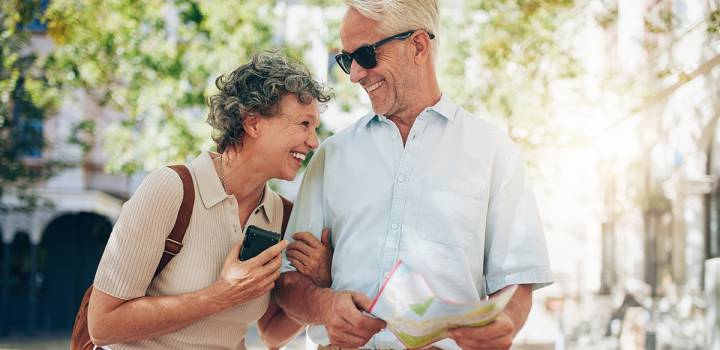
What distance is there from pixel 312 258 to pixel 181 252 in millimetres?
457

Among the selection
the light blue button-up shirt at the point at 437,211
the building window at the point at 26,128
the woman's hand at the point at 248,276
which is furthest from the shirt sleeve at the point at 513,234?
the building window at the point at 26,128

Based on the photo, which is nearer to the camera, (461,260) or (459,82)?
(461,260)

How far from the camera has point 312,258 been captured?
2.86 m

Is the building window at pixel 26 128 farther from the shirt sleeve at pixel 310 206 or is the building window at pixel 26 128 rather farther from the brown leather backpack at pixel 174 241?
the shirt sleeve at pixel 310 206

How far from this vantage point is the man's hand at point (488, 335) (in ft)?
7.71

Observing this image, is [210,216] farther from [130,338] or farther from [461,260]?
[461,260]

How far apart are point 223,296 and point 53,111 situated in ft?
54.8

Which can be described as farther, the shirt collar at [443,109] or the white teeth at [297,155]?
the white teeth at [297,155]

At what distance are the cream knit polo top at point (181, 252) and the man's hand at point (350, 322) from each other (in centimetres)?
53

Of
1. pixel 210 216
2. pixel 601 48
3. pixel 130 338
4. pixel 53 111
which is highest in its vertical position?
pixel 601 48

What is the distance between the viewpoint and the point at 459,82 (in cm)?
1433

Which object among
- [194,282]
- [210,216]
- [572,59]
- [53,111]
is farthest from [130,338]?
Result: [53,111]

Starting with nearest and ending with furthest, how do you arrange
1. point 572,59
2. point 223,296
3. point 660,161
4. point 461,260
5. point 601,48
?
point 461,260
point 223,296
point 572,59
point 660,161
point 601,48

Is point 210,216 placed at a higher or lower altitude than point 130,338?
higher
